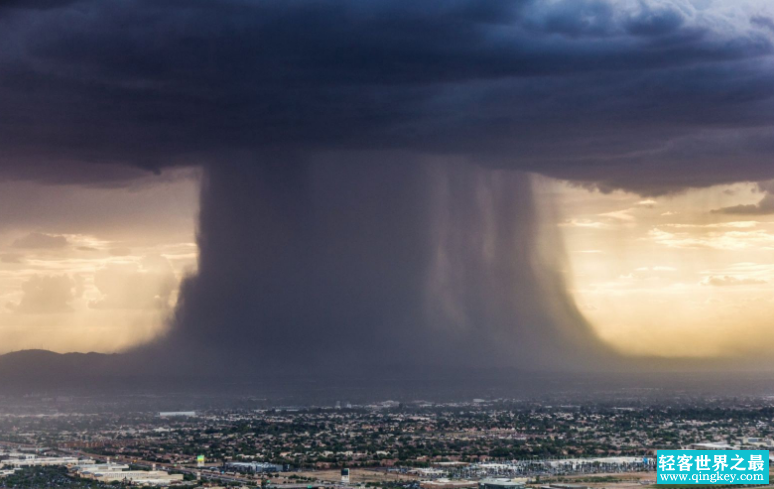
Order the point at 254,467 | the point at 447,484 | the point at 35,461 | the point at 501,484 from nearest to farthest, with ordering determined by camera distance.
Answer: the point at 501,484, the point at 447,484, the point at 254,467, the point at 35,461

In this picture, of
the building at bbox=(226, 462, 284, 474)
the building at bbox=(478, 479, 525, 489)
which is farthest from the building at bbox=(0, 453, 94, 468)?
the building at bbox=(478, 479, 525, 489)

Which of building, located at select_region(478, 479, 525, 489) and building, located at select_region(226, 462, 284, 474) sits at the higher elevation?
building, located at select_region(226, 462, 284, 474)

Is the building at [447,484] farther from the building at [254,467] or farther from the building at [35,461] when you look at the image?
the building at [35,461]

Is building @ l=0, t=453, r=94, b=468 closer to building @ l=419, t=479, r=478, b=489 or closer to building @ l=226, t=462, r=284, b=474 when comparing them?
building @ l=226, t=462, r=284, b=474

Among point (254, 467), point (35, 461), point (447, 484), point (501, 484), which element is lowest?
point (447, 484)

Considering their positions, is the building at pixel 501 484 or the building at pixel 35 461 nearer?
the building at pixel 501 484

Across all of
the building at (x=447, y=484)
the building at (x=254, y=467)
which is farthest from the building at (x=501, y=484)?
the building at (x=254, y=467)

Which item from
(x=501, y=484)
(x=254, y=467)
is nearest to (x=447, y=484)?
(x=501, y=484)

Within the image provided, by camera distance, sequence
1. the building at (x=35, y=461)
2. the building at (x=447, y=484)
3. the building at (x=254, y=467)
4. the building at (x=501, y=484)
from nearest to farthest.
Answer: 1. the building at (x=501, y=484)
2. the building at (x=447, y=484)
3. the building at (x=254, y=467)
4. the building at (x=35, y=461)

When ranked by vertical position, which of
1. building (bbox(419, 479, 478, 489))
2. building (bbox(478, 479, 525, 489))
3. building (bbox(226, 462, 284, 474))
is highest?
building (bbox(226, 462, 284, 474))

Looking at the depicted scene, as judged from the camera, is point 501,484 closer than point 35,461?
Yes

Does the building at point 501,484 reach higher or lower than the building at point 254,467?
lower

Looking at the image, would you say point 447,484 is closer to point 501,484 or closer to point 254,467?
point 501,484

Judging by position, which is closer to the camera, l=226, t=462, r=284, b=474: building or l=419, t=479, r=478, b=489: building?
l=419, t=479, r=478, b=489: building
